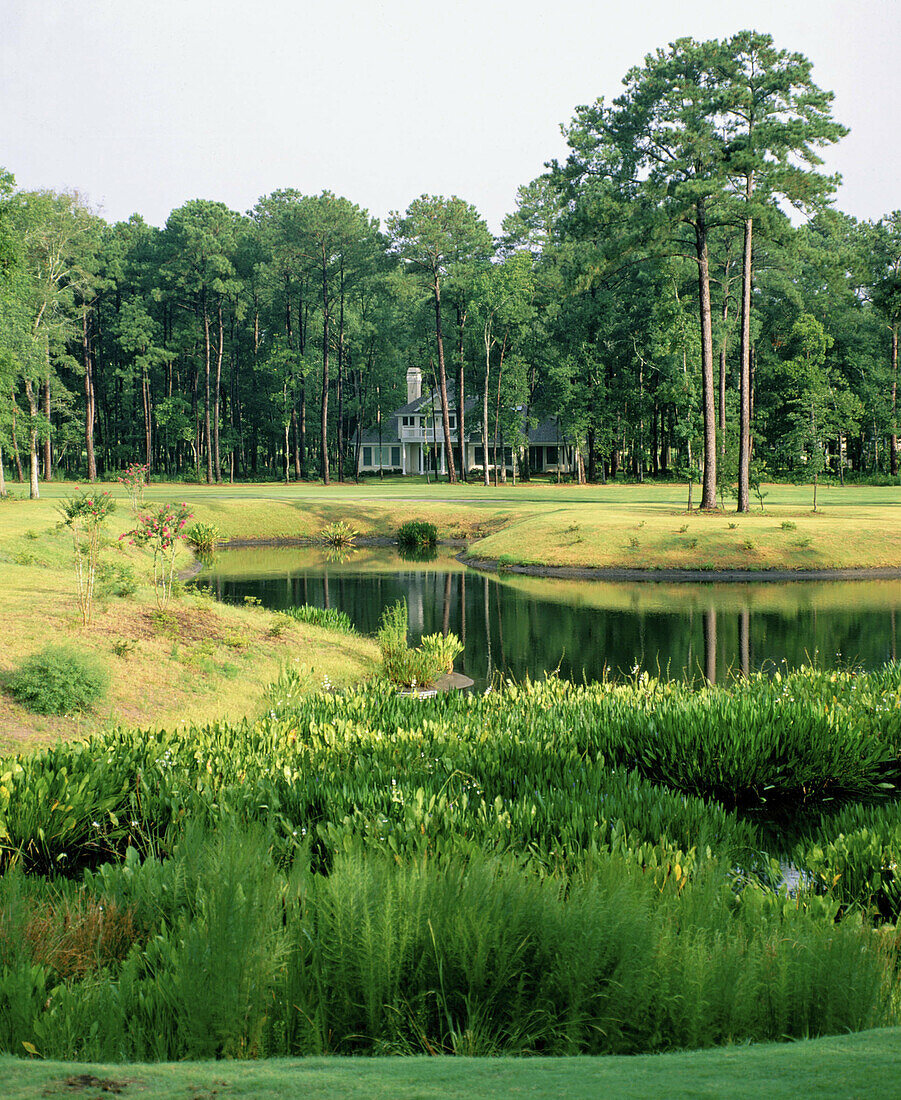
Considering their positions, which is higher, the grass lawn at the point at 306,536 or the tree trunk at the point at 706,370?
the tree trunk at the point at 706,370

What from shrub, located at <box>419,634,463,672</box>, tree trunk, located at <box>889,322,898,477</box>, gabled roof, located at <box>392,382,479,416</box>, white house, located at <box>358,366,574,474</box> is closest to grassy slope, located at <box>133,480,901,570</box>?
tree trunk, located at <box>889,322,898,477</box>

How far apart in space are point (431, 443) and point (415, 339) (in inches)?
351

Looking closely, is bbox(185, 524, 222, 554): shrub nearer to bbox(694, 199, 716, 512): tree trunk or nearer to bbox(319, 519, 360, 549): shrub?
bbox(319, 519, 360, 549): shrub

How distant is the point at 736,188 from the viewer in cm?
3406

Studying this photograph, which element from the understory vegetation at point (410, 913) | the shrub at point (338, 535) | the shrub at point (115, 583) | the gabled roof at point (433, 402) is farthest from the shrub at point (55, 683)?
the gabled roof at point (433, 402)

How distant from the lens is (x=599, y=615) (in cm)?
2169

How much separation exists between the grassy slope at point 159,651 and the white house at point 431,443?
192 feet


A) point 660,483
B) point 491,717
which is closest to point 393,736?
point 491,717

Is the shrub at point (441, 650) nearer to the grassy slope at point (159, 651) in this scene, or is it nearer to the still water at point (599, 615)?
the still water at point (599, 615)

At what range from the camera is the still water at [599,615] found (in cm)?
1652

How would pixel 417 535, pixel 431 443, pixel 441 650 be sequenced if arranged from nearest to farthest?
1. pixel 441 650
2. pixel 417 535
3. pixel 431 443

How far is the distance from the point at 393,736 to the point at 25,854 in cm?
305

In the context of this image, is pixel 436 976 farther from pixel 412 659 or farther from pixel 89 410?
pixel 89 410

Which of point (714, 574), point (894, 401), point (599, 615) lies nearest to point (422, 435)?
point (894, 401)
